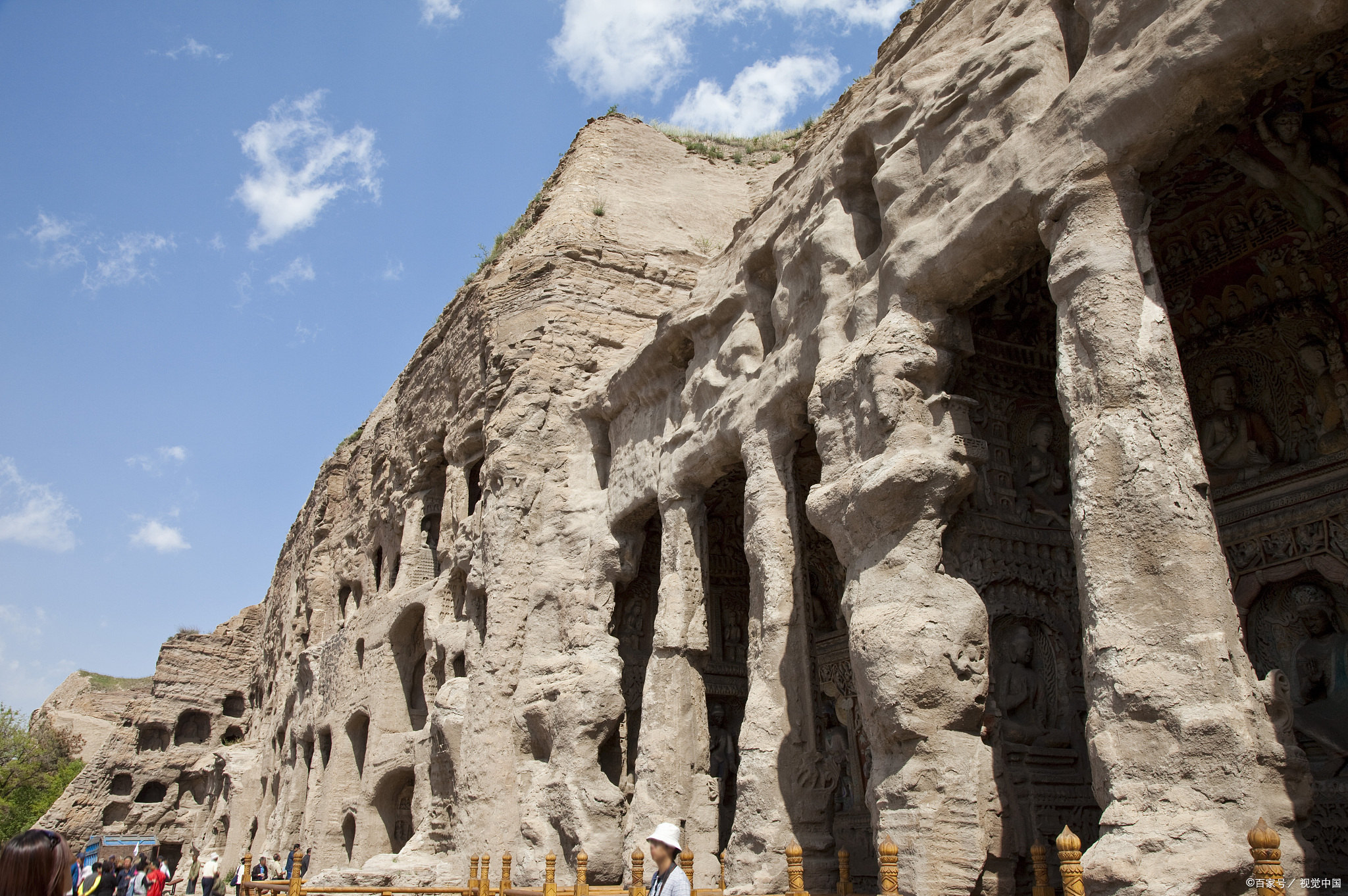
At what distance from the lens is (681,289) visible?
1597 centimetres

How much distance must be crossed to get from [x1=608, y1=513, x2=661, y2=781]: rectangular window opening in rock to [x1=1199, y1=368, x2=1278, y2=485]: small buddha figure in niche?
5.85 metres

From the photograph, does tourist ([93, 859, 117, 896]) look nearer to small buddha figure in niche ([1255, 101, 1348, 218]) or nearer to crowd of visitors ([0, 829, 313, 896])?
crowd of visitors ([0, 829, 313, 896])

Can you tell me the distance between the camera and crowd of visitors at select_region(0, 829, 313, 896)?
2443 mm

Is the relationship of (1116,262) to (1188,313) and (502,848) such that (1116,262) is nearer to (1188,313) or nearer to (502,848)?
(1188,313)

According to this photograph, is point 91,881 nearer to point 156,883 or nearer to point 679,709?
point 156,883

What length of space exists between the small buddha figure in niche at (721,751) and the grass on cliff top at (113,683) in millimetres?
36161

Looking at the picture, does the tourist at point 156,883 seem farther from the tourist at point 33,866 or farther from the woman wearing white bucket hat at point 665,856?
the tourist at point 33,866

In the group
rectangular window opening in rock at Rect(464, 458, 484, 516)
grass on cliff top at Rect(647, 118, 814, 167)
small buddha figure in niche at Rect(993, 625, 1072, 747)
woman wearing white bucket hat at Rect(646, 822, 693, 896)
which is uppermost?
grass on cliff top at Rect(647, 118, 814, 167)

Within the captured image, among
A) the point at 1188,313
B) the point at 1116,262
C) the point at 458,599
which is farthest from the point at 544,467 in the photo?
the point at 1116,262

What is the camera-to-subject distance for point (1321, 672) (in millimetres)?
7492

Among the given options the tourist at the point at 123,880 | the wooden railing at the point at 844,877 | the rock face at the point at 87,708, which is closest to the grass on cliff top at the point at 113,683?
the rock face at the point at 87,708

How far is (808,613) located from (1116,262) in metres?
4.24

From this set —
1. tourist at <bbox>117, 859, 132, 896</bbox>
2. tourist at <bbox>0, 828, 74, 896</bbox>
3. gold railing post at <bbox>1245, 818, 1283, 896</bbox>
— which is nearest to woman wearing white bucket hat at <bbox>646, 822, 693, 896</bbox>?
gold railing post at <bbox>1245, 818, 1283, 896</bbox>

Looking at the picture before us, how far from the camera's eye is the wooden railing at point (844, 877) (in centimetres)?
356
